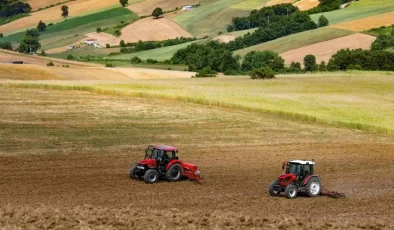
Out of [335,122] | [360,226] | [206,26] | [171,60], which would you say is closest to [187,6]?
[206,26]

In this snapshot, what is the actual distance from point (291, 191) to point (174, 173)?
526 cm

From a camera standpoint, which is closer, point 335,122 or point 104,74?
point 335,122

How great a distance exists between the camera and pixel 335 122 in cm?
5481

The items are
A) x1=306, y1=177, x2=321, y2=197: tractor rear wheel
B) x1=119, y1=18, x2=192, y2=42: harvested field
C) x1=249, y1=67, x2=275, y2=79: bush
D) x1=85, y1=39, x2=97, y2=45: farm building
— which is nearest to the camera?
x1=306, y1=177, x2=321, y2=197: tractor rear wheel

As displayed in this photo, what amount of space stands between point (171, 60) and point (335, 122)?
265 feet

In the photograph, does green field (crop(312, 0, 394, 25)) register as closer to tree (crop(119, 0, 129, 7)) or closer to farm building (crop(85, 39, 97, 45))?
farm building (crop(85, 39, 97, 45))

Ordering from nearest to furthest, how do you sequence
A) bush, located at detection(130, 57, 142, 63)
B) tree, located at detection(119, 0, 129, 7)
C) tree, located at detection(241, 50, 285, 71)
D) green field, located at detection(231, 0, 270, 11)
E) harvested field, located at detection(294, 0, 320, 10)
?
tree, located at detection(241, 50, 285, 71) → bush, located at detection(130, 57, 142, 63) → harvested field, located at detection(294, 0, 320, 10) → green field, located at detection(231, 0, 270, 11) → tree, located at detection(119, 0, 129, 7)

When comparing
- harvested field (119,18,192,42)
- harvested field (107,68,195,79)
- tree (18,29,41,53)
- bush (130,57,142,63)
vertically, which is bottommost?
harvested field (107,68,195,79)

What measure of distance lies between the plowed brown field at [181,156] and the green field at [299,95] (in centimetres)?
254

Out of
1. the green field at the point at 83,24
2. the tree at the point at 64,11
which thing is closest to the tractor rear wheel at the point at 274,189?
the green field at the point at 83,24

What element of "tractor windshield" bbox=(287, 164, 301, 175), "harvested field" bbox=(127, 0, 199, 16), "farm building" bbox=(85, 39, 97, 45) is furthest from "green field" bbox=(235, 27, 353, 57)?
"tractor windshield" bbox=(287, 164, 301, 175)

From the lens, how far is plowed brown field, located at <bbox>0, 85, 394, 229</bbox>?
23938mm

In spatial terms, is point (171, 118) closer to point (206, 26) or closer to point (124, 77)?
point (124, 77)

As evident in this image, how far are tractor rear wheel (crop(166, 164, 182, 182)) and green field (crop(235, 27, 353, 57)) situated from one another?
3692 inches
